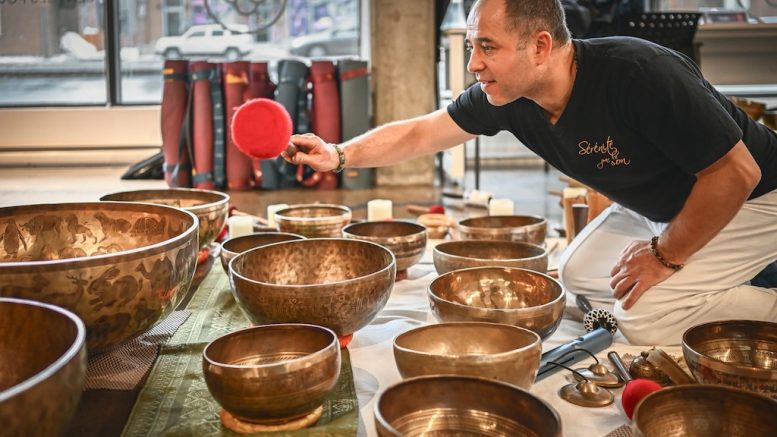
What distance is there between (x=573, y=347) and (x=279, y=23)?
5.67 metres

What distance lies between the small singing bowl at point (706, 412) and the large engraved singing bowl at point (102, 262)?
2.63ft

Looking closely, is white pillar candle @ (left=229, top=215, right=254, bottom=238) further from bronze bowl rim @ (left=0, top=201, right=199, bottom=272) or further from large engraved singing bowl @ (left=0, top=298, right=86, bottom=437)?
large engraved singing bowl @ (left=0, top=298, right=86, bottom=437)

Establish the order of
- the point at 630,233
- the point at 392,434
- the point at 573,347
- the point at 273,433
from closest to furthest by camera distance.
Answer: the point at 392,434 < the point at 273,433 < the point at 573,347 < the point at 630,233

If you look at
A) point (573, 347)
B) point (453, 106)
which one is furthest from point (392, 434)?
point (453, 106)

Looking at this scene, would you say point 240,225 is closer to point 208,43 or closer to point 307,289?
point 307,289

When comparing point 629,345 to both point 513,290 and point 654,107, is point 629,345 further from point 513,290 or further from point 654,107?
point 654,107

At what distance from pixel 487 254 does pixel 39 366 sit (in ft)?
4.51

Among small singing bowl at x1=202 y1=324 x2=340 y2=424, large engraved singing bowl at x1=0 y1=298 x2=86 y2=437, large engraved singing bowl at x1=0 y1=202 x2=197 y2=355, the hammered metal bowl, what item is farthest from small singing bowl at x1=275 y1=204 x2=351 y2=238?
large engraved singing bowl at x1=0 y1=298 x2=86 y2=437

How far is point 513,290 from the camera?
6.39 ft

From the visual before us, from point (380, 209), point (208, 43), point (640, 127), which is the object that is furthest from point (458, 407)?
point (208, 43)

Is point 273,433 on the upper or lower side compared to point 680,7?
lower

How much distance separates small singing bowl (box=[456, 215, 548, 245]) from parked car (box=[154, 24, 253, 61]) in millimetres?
4815

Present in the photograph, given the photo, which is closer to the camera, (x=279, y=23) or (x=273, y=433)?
(x=273, y=433)

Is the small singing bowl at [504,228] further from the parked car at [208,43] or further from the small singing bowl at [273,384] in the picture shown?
the parked car at [208,43]
